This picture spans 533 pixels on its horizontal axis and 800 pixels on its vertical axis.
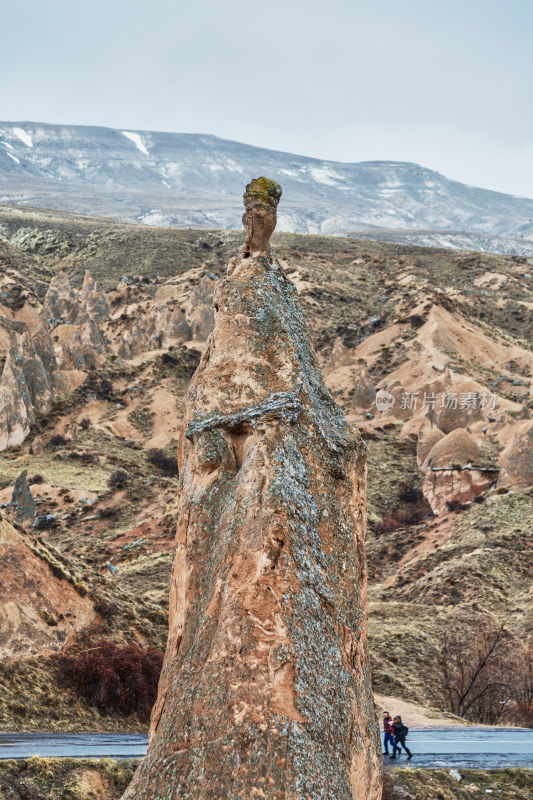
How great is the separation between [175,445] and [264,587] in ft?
179

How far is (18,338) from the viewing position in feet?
219

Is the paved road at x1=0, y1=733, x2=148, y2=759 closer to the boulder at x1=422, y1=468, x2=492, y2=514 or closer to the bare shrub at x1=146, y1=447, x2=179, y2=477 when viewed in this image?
the boulder at x1=422, y1=468, x2=492, y2=514

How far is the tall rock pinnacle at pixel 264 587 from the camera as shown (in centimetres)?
822

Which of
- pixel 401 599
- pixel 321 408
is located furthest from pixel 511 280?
pixel 321 408

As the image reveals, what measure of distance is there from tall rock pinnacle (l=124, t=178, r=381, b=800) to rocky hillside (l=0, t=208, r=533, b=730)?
1073 cm

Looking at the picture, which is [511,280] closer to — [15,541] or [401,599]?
[401,599]

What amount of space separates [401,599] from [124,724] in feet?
67.6

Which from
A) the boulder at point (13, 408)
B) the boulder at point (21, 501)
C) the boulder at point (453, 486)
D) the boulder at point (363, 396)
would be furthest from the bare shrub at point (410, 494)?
the boulder at point (13, 408)

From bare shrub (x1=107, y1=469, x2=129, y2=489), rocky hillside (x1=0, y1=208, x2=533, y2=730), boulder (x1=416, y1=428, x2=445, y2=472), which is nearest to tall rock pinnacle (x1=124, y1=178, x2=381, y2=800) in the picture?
rocky hillside (x1=0, y1=208, x2=533, y2=730)

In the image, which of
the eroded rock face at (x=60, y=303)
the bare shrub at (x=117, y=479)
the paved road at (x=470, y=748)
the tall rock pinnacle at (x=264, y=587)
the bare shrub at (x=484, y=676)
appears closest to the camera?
the tall rock pinnacle at (x=264, y=587)

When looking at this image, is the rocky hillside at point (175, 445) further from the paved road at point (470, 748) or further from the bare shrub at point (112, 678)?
the paved road at point (470, 748)

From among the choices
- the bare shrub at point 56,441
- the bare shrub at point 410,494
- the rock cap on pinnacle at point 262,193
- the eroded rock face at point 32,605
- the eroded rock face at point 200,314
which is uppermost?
the eroded rock face at point 200,314

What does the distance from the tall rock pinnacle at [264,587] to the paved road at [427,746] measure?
759cm

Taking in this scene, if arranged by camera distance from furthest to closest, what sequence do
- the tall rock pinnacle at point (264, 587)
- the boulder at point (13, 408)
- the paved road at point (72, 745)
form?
the boulder at point (13, 408) → the paved road at point (72, 745) → the tall rock pinnacle at point (264, 587)
